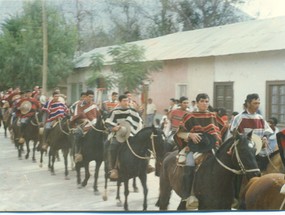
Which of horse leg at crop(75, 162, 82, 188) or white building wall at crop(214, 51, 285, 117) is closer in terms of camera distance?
white building wall at crop(214, 51, 285, 117)

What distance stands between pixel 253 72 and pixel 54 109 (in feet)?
6.68

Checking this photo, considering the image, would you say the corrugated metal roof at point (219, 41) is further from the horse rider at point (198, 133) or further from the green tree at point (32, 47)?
the horse rider at point (198, 133)

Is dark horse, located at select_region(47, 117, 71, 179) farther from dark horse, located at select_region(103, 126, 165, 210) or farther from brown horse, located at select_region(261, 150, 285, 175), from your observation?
brown horse, located at select_region(261, 150, 285, 175)

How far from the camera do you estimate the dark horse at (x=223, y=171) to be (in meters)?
4.04

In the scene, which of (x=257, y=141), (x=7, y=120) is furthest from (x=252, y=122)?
(x=7, y=120)

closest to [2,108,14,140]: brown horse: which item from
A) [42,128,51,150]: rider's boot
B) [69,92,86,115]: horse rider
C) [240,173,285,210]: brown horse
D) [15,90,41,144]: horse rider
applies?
[15,90,41,144]: horse rider

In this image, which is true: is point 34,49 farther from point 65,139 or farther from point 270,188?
point 270,188

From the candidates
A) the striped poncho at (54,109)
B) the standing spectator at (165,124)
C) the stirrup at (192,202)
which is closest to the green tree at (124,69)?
the standing spectator at (165,124)

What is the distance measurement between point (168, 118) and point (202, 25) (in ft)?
2.85

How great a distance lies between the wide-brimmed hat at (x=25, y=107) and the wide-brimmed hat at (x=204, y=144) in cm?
162

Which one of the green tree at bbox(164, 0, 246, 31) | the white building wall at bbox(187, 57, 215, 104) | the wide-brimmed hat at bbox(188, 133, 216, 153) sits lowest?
the wide-brimmed hat at bbox(188, 133, 216, 153)

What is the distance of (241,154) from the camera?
405 cm

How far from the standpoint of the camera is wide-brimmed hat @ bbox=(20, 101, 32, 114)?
5.05 meters

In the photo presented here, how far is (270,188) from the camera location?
4.04 metres
